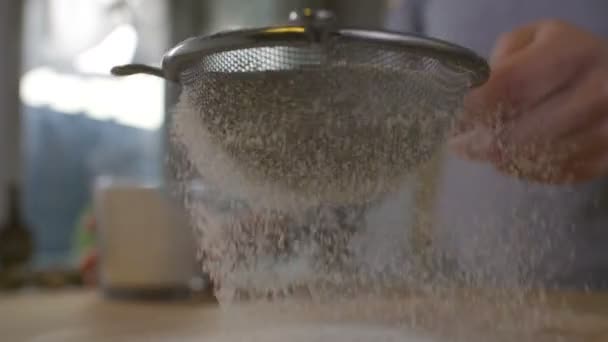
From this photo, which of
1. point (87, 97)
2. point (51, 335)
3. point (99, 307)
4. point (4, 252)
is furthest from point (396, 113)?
point (87, 97)

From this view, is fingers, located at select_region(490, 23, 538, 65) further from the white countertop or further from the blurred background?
the blurred background

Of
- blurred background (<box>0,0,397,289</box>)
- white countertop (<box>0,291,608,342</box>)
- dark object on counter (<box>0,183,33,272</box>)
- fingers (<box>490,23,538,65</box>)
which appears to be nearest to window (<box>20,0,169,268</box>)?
blurred background (<box>0,0,397,289</box>)

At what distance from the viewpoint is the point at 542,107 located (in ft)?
1.62

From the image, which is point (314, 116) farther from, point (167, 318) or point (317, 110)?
point (167, 318)

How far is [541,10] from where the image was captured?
2.50 feet

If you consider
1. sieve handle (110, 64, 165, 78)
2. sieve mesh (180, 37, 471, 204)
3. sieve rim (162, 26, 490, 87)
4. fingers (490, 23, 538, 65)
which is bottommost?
sieve mesh (180, 37, 471, 204)

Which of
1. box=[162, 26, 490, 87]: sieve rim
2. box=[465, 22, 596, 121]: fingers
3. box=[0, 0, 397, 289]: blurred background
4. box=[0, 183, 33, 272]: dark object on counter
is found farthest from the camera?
box=[0, 0, 397, 289]: blurred background

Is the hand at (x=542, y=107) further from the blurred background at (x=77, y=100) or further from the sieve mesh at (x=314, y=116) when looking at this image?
the blurred background at (x=77, y=100)

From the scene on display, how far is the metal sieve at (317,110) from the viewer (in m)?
0.39

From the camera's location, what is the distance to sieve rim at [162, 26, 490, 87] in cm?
35

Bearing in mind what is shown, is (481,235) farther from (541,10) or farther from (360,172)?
(541,10)

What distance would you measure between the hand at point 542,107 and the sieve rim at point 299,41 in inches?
1.7

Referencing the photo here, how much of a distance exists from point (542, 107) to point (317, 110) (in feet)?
0.57

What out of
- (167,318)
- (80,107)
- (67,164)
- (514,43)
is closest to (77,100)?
(80,107)
